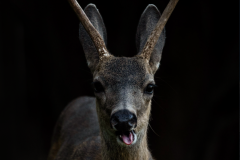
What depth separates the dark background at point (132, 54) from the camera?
724 centimetres

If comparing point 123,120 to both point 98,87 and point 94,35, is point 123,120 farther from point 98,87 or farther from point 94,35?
point 94,35

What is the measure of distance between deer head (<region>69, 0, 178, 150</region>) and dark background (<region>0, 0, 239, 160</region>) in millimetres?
3187

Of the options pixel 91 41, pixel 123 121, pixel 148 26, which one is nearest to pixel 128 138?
pixel 123 121

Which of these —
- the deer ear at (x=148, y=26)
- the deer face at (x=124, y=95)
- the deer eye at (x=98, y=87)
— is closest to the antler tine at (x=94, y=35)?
the deer face at (x=124, y=95)

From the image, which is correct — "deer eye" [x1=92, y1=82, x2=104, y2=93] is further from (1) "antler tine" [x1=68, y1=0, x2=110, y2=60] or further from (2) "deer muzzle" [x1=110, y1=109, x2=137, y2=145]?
(2) "deer muzzle" [x1=110, y1=109, x2=137, y2=145]

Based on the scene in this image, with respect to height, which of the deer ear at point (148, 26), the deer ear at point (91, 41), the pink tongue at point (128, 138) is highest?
the deer ear at point (91, 41)

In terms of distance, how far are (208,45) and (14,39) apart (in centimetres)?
408

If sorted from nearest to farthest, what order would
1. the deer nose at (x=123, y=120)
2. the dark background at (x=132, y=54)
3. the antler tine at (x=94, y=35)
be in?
1. the deer nose at (x=123, y=120)
2. the antler tine at (x=94, y=35)
3. the dark background at (x=132, y=54)

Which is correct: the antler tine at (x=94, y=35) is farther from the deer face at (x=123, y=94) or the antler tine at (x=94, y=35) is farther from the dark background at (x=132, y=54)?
the dark background at (x=132, y=54)

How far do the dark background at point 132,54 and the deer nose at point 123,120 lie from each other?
4.21m

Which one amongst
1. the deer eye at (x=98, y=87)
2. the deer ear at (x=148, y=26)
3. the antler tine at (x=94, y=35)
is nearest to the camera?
the deer eye at (x=98, y=87)

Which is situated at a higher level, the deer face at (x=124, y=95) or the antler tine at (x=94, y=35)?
the antler tine at (x=94, y=35)

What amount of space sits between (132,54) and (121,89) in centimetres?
442

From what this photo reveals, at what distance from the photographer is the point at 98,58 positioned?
4230 mm
